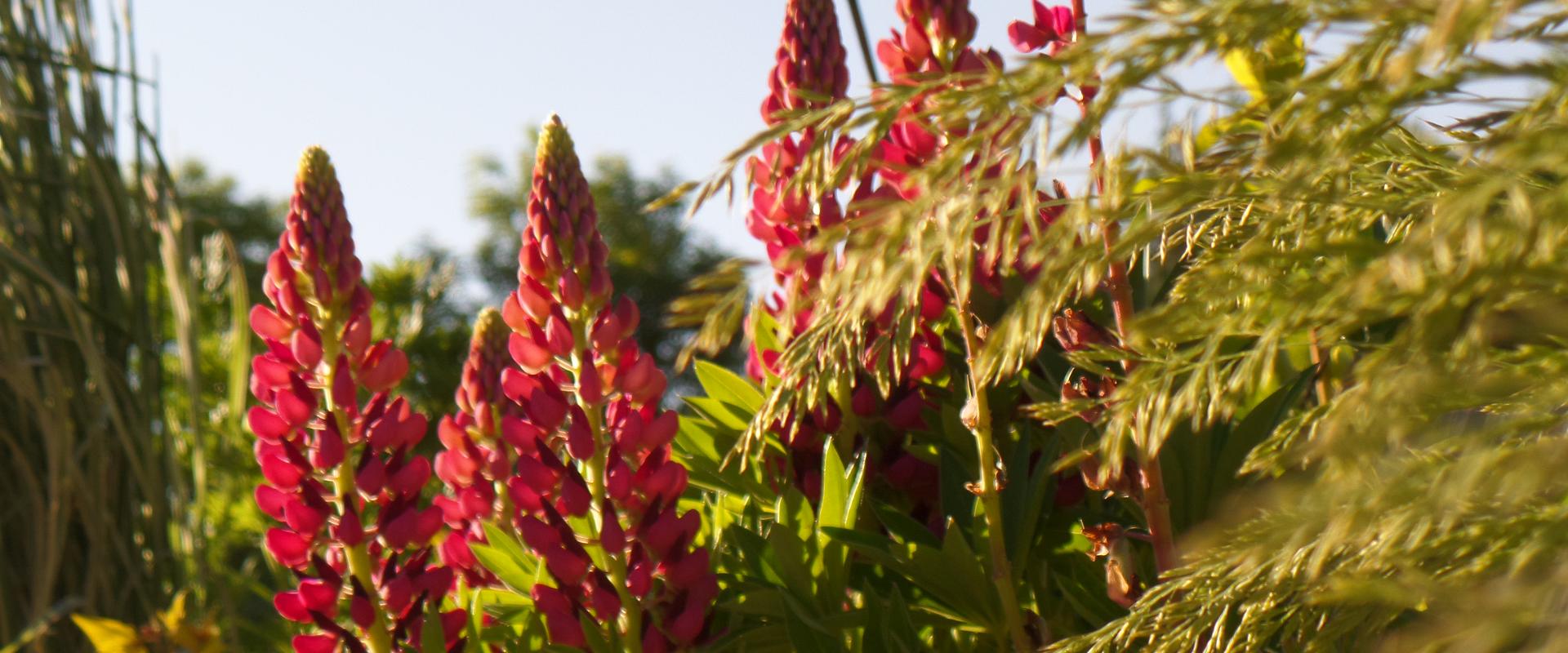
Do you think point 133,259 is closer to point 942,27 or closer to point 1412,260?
point 942,27

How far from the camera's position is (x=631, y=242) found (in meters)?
7.98

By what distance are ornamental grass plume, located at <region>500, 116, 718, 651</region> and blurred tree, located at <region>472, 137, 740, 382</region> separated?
5.58 m

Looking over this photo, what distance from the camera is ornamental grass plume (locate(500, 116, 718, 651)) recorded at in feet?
2.19

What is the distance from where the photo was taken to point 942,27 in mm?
715

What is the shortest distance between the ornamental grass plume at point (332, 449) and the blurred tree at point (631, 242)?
5.55 meters

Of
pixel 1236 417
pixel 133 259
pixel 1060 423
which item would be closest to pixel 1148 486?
pixel 1060 423

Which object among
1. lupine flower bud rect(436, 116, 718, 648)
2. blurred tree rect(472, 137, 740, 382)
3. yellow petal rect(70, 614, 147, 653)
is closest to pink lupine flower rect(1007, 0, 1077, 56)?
lupine flower bud rect(436, 116, 718, 648)

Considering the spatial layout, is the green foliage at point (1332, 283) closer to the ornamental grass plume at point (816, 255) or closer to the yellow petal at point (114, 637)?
the ornamental grass plume at point (816, 255)

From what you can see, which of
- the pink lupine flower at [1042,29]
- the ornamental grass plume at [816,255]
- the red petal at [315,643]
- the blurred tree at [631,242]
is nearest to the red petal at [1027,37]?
the pink lupine flower at [1042,29]

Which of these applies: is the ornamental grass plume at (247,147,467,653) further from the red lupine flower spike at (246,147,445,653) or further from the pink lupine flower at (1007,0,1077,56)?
the pink lupine flower at (1007,0,1077,56)

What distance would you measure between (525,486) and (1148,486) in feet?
0.97

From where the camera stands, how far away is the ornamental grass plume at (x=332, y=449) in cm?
68

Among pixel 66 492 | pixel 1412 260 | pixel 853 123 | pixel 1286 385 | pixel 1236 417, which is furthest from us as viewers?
pixel 66 492

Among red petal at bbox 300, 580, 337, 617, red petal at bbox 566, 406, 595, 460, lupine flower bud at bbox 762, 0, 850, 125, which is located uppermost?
lupine flower bud at bbox 762, 0, 850, 125
